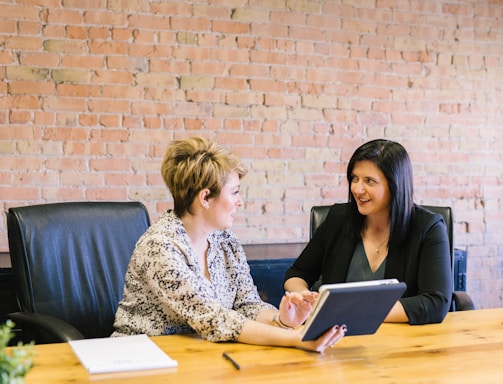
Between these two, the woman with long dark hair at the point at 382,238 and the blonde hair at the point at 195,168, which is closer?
the blonde hair at the point at 195,168

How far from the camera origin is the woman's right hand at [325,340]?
1940 mm

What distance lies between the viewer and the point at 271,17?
3.87 metres

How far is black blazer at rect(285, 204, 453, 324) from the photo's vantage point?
7.80 feet

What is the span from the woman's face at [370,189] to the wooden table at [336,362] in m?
0.56

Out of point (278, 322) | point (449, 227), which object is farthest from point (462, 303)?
point (278, 322)

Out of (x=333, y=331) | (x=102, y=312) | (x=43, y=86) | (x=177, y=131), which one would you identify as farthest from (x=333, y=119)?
(x=333, y=331)

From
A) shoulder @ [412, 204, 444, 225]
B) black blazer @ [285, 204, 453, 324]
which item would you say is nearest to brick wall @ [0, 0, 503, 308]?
black blazer @ [285, 204, 453, 324]

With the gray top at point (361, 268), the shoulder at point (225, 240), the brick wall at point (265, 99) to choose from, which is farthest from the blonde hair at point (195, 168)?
the brick wall at point (265, 99)

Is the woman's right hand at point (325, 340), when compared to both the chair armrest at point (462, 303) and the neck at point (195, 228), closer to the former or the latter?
the neck at point (195, 228)

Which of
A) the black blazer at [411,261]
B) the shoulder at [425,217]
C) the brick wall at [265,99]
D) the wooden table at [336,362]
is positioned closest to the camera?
the wooden table at [336,362]

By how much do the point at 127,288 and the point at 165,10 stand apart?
72.3 inches

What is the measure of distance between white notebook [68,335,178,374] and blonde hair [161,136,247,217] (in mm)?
464

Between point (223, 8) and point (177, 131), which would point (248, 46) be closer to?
point (223, 8)

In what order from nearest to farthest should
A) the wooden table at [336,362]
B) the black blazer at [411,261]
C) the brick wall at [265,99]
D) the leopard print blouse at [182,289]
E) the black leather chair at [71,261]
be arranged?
the wooden table at [336,362] → the leopard print blouse at [182,289] → the black blazer at [411,261] → the black leather chair at [71,261] → the brick wall at [265,99]
